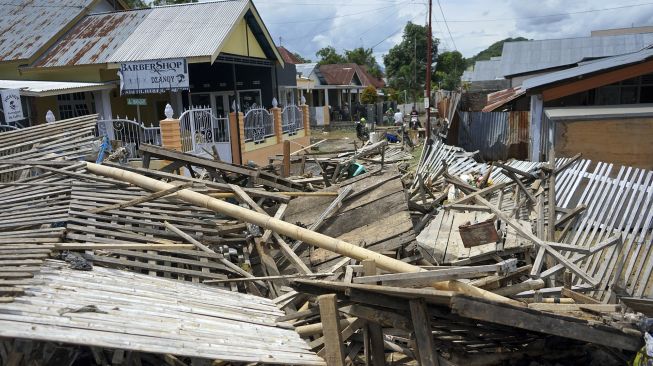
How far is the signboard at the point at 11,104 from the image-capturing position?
1226cm

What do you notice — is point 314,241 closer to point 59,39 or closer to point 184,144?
point 184,144

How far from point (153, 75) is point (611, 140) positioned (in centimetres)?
1281

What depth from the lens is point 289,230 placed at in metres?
5.20

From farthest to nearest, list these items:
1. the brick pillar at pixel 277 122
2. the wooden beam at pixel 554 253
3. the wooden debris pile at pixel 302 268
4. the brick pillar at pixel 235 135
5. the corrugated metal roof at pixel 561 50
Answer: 1. the corrugated metal roof at pixel 561 50
2. the brick pillar at pixel 277 122
3. the brick pillar at pixel 235 135
4. the wooden beam at pixel 554 253
5. the wooden debris pile at pixel 302 268

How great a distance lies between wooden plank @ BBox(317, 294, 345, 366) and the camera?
3.28m

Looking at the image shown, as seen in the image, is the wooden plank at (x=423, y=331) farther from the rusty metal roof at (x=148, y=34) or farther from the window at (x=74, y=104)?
the window at (x=74, y=104)

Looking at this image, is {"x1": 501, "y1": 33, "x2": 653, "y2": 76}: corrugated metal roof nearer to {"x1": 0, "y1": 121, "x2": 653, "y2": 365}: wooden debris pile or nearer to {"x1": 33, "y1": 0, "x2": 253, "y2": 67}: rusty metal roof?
{"x1": 33, "y1": 0, "x2": 253, "y2": 67}: rusty metal roof

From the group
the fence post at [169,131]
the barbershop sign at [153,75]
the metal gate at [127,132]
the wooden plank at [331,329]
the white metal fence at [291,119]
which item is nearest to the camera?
the wooden plank at [331,329]

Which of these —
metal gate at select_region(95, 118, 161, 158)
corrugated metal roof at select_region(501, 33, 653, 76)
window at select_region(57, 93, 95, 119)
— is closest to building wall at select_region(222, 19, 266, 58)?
metal gate at select_region(95, 118, 161, 158)

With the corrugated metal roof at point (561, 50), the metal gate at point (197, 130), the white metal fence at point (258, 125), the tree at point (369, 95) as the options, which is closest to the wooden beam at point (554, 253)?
the metal gate at point (197, 130)

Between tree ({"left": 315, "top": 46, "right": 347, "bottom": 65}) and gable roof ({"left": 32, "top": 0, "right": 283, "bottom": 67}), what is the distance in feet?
132

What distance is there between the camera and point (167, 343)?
2.88m

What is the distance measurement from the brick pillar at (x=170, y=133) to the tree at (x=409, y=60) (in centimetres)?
3546

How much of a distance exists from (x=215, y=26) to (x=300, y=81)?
1503 cm
